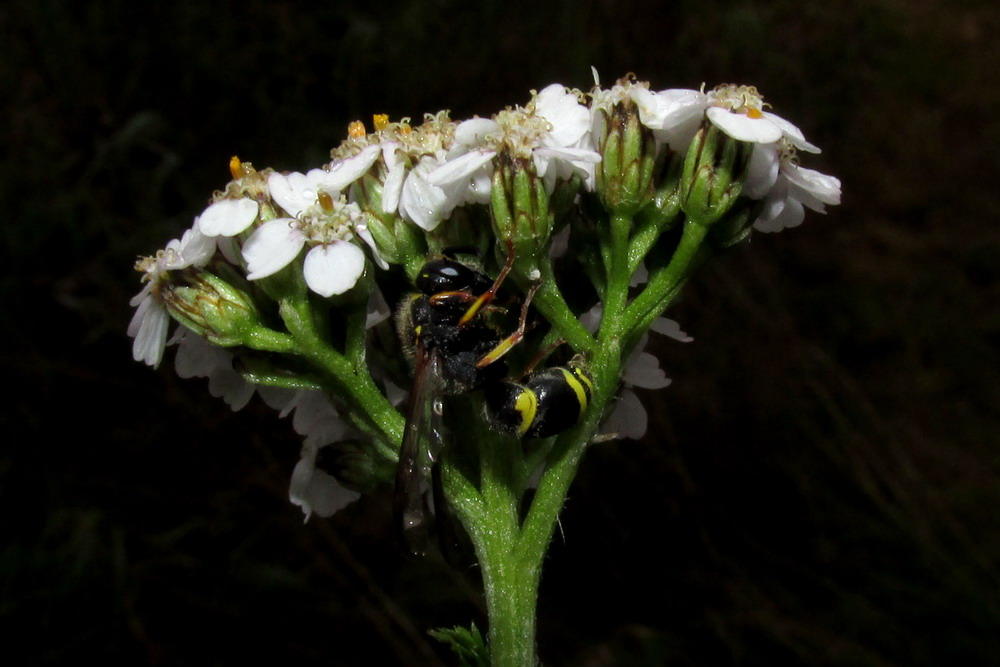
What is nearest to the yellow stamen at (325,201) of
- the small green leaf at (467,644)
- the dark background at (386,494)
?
the small green leaf at (467,644)

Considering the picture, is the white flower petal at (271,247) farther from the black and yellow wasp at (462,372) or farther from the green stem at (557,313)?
the green stem at (557,313)

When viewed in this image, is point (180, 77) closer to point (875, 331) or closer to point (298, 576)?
point (298, 576)

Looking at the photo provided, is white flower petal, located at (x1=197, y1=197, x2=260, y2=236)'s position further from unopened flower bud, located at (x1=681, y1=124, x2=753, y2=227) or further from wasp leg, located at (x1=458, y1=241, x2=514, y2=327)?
unopened flower bud, located at (x1=681, y1=124, x2=753, y2=227)

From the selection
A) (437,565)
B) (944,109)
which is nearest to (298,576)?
(437,565)

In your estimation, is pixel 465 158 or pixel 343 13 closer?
pixel 465 158

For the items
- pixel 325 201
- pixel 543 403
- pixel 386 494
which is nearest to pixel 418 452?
pixel 543 403
